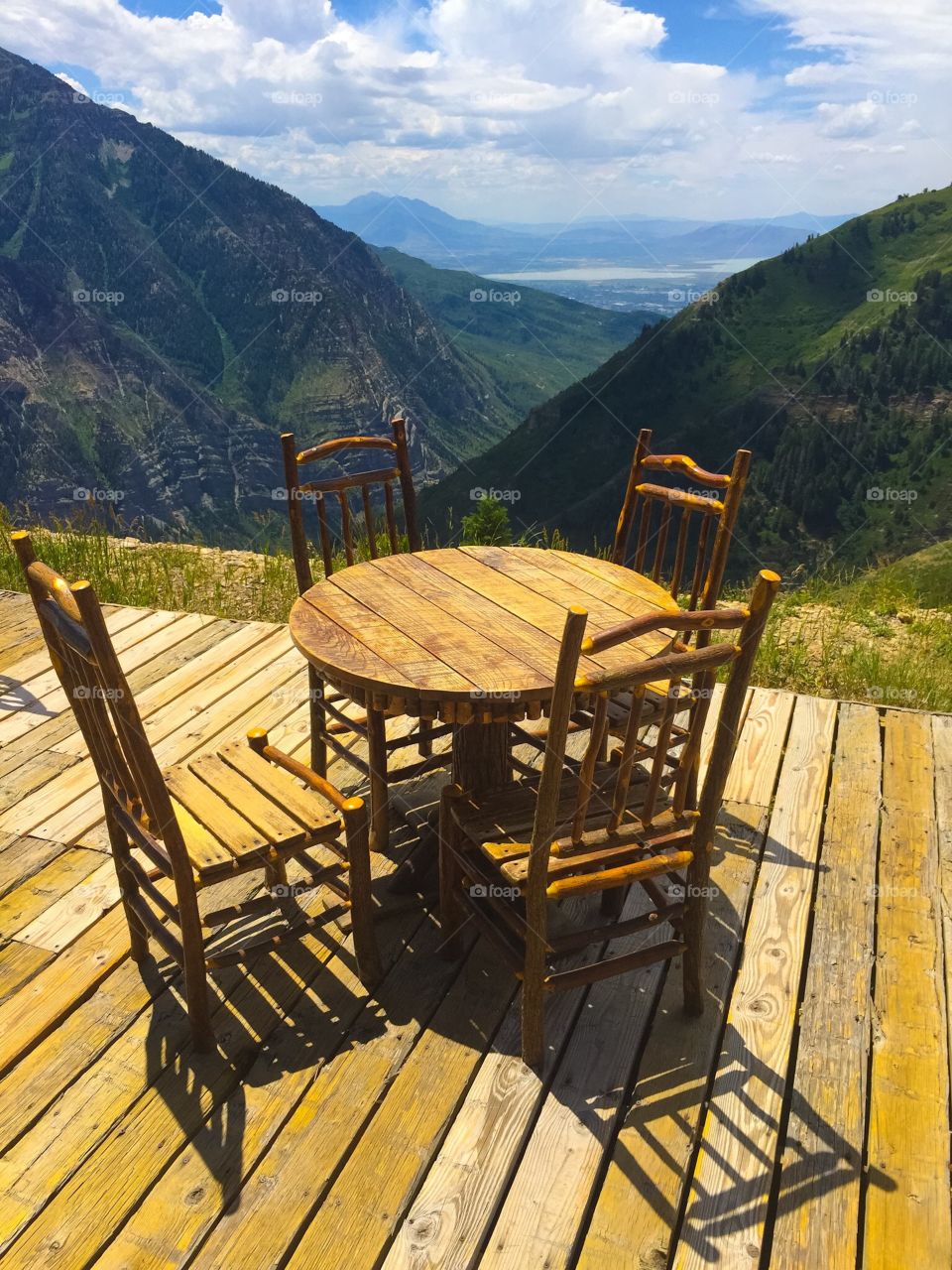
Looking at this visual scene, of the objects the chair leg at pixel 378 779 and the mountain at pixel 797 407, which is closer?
the chair leg at pixel 378 779

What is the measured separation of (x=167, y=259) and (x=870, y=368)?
111 m

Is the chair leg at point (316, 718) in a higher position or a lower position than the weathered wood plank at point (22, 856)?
higher

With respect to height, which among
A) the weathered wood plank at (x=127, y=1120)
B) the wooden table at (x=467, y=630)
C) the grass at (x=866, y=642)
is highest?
the wooden table at (x=467, y=630)

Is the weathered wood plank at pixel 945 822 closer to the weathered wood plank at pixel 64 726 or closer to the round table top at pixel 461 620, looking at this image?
the round table top at pixel 461 620

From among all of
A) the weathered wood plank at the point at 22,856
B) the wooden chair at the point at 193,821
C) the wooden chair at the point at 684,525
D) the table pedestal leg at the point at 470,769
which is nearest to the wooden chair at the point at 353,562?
the table pedestal leg at the point at 470,769

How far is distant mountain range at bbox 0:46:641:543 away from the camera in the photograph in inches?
3935

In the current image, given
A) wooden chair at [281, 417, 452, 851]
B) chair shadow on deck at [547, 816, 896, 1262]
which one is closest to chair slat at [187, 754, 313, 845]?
wooden chair at [281, 417, 452, 851]

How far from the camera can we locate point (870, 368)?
7081 cm

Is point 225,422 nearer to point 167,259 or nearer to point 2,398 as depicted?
point 2,398

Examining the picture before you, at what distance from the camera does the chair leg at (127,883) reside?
7.99ft

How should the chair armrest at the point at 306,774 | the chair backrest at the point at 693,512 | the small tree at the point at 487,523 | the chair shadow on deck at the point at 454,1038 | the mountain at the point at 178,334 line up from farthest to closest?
1. the mountain at the point at 178,334
2. the small tree at the point at 487,523
3. the chair backrest at the point at 693,512
4. the chair armrest at the point at 306,774
5. the chair shadow on deck at the point at 454,1038

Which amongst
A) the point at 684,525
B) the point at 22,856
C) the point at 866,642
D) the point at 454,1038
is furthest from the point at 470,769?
the point at 866,642

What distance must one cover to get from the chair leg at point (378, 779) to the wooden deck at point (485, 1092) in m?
0.09

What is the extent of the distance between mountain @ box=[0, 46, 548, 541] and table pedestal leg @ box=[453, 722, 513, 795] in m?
85.4
